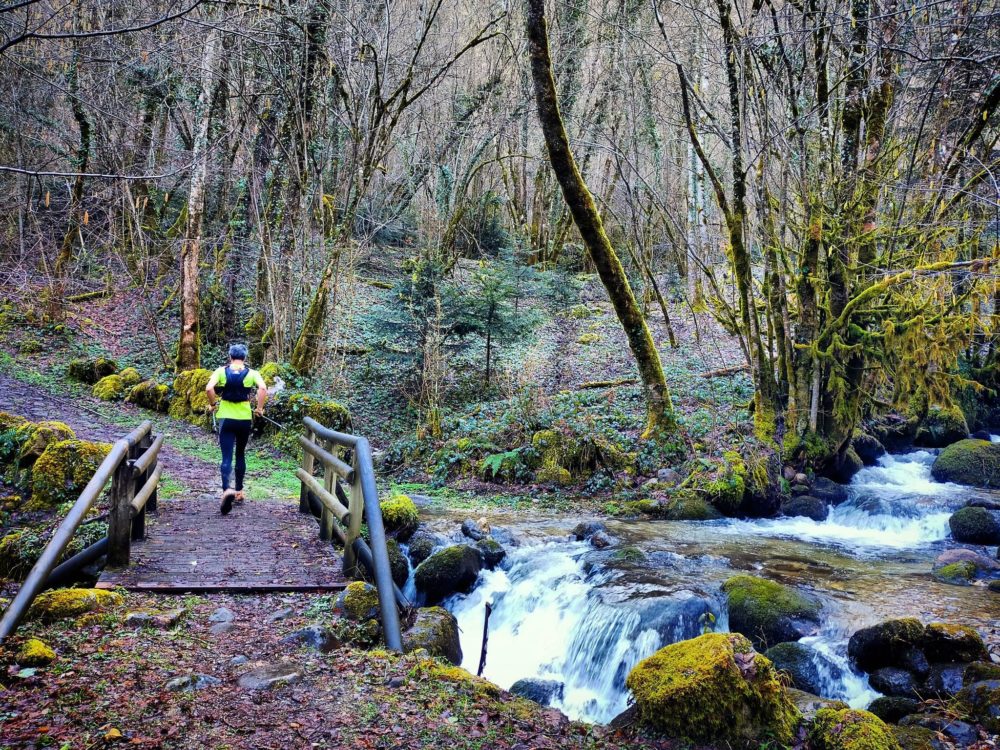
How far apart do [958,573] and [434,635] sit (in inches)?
265

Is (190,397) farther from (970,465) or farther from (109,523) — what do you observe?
(970,465)

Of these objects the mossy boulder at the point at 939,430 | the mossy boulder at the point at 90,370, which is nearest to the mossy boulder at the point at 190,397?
the mossy boulder at the point at 90,370

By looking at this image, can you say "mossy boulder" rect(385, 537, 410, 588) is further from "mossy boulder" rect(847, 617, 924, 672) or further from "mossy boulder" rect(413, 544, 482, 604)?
"mossy boulder" rect(847, 617, 924, 672)

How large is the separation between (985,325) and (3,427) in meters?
14.5

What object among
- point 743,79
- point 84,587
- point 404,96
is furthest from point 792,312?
point 84,587

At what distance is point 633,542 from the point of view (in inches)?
376

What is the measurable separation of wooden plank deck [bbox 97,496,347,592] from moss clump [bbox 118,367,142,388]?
365 inches

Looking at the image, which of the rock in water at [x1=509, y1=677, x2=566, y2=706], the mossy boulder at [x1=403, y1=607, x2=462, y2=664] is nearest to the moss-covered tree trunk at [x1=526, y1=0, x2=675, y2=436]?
the rock in water at [x1=509, y1=677, x2=566, y2=706]

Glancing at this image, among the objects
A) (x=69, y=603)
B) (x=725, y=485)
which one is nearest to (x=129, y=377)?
(x=69, y=603)

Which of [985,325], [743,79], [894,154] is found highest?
[743,79]

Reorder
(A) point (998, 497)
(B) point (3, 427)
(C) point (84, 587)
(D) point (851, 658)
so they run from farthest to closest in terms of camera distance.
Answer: (A) point (998, 497) < (B) point (3, 427) < (D) point (851, 658) < (C) point (84, 587)

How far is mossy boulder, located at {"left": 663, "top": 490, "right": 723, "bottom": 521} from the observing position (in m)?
11.1

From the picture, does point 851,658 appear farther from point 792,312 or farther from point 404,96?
point 404,96

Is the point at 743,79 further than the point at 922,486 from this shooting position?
No
